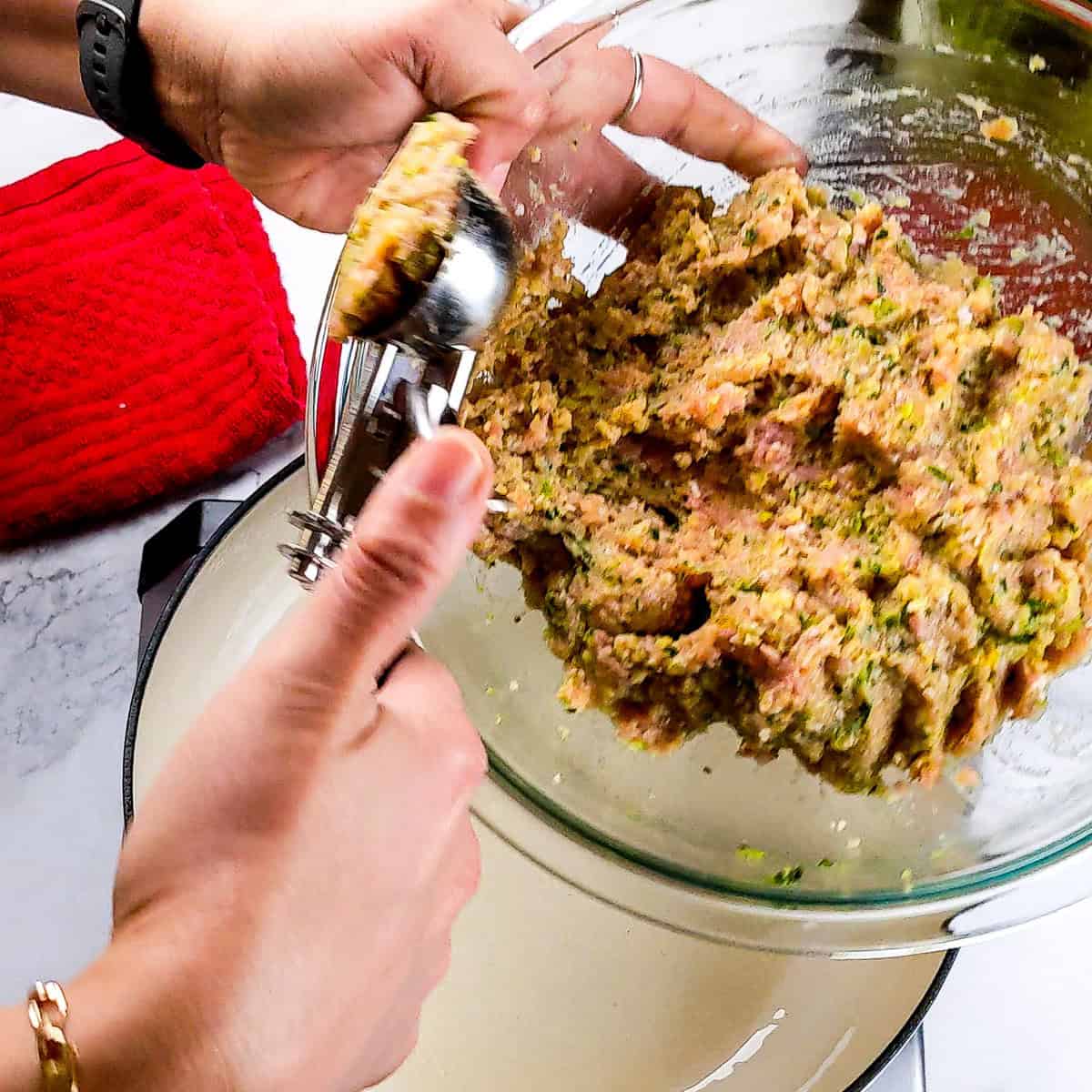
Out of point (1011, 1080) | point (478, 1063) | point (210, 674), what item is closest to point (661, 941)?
point (478, 1063)

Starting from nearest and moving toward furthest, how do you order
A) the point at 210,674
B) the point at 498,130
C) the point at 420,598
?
the point at 420,598
the point at 498,130
the point at 210,674

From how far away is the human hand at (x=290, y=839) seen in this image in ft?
1.93

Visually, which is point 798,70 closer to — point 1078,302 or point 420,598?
point 1078,302

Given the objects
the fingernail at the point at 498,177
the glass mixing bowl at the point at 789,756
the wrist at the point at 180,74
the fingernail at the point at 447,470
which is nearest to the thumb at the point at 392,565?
the fingernail at the point at 447,470

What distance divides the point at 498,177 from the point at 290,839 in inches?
21.7

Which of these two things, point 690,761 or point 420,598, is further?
point 690,761

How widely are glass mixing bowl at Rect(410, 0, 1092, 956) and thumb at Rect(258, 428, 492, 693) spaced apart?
229 mm

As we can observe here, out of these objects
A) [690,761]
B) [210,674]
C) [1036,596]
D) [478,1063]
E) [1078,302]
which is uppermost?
[1078,302]

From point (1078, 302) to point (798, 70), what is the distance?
1.07 ft

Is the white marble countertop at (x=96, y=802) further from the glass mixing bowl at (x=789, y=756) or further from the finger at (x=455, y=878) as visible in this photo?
the finger at (x=455, y=878)

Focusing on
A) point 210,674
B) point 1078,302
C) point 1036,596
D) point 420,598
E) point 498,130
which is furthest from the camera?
point 210,674

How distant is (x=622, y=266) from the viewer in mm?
864

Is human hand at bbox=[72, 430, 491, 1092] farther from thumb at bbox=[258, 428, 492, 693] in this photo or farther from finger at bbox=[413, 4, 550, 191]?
finger at bbox=[413, 4, 550, 191]

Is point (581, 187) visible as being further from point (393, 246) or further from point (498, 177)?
point (393, 246)
